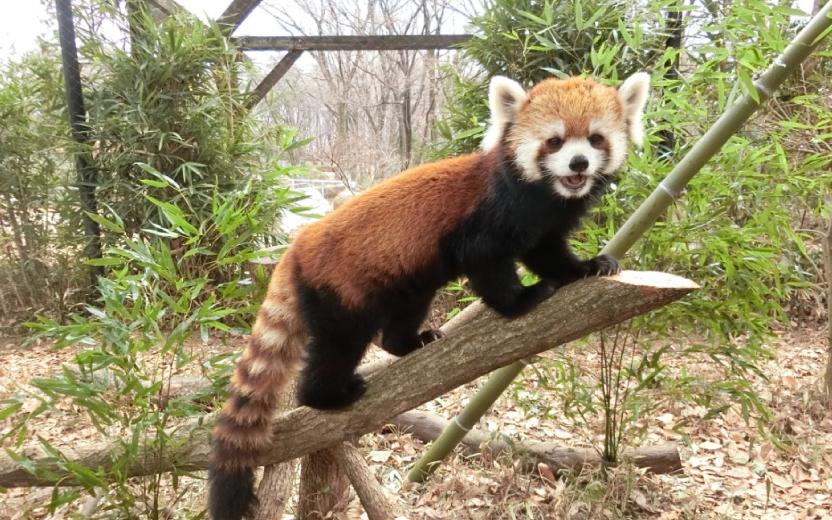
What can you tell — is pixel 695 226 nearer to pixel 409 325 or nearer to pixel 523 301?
pixel 523 301

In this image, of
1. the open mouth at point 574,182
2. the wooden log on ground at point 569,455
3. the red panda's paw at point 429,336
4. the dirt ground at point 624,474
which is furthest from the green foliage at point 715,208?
the red panda's paw at point 429,336

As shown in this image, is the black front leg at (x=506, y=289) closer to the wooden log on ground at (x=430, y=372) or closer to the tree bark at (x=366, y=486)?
the wooden log on ground at (x=430, y=372)

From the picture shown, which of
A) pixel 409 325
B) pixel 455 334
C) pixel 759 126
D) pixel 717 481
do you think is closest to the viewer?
pixel 455 334

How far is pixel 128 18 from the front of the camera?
3.84m

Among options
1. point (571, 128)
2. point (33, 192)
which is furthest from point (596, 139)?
point (33, 192)

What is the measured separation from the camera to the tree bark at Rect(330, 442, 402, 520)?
188cm

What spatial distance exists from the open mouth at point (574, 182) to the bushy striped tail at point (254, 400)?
0.98m

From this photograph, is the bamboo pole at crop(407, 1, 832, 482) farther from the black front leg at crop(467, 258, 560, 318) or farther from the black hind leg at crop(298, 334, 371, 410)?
the black hind leg at crop(298, 334, 371, 410)

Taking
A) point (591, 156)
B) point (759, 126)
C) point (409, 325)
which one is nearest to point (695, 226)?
point (591, 156)

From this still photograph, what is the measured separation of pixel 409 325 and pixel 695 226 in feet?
3.70

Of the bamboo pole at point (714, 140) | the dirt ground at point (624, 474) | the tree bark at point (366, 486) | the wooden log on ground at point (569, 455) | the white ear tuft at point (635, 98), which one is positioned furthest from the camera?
the wooden log on ground at point (569, 455)

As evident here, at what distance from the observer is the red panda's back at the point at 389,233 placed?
6.01ft

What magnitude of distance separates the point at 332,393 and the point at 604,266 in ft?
3.30

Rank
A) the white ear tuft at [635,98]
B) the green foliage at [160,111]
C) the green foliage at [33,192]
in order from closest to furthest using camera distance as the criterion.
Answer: the white ear tuft at [635,98] → the green foliage at [160,111] → the green foliage at [33,192]
